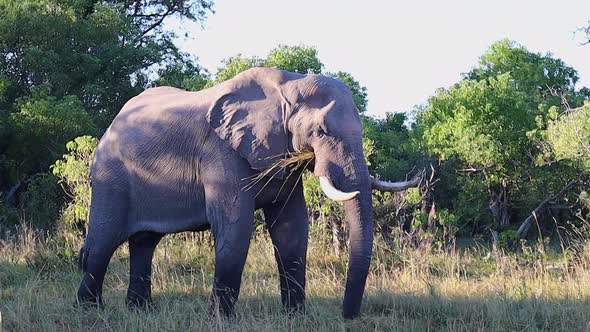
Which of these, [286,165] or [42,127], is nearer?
[286,165]

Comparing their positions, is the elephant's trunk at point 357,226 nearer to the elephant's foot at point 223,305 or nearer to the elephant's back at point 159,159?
the elephant's foot at point 223,305

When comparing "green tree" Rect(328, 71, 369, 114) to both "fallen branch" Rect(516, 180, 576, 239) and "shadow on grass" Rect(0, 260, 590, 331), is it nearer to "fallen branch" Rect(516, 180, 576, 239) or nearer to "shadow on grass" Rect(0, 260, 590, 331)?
"fallen branch" Rect(516, 180, 576, 239)

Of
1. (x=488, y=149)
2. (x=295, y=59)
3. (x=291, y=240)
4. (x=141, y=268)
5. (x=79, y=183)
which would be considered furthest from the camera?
(x=488, y=149)

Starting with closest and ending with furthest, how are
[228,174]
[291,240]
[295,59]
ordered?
Answer: 1. [228,174]
2. [291,240]
3. [295,59]

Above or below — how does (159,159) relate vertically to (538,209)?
above

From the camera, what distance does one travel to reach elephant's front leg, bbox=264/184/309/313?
24.4ft

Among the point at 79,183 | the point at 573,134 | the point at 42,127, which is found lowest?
the point at 79,183

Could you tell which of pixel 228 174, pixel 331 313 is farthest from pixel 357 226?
pixel 228 174

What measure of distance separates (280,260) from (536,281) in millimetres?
2572

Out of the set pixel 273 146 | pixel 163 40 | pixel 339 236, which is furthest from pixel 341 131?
pixel 163 40

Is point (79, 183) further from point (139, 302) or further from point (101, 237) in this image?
point (139, 302)

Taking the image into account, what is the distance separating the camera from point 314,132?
268 inches

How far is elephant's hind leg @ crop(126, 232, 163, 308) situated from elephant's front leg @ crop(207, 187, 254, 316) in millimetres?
1210

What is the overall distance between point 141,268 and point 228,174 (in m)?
1.71
